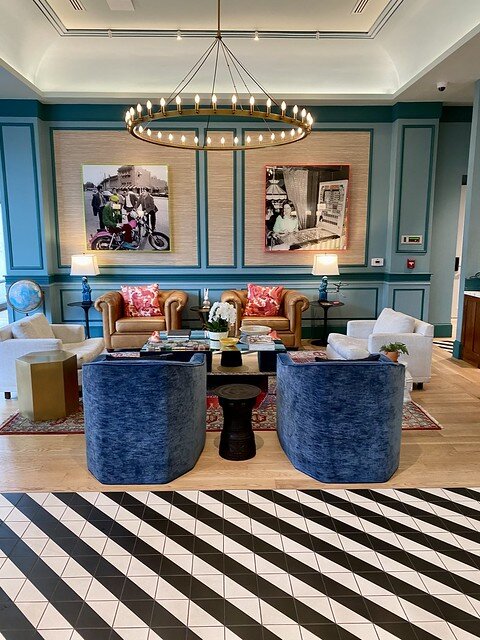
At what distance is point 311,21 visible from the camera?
19.0 feet

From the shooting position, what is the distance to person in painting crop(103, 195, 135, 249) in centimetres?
689

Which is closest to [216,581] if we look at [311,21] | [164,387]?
[164,387]

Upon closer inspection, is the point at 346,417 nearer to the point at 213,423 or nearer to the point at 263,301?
the point at 213,423

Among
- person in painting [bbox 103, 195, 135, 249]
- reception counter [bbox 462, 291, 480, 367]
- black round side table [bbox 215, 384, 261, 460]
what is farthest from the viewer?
person in painting [bbox 103, 195, 135, 249]

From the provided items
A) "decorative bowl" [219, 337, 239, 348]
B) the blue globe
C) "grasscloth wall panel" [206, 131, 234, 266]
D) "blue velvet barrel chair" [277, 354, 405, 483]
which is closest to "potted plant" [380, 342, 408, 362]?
"blue velvet barrel chair" [277, 354, 405, 483]

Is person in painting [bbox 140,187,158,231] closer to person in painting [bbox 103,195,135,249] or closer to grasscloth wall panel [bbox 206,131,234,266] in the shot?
person in painting [bbox 103,195,135,249]

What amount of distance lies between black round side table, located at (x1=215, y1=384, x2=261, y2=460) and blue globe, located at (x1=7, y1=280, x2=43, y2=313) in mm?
3677

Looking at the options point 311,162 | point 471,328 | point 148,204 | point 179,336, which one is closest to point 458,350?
point 471,328

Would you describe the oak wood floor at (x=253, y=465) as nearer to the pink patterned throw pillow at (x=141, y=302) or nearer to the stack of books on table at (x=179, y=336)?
the stack of books on table at (x=179, y=336)

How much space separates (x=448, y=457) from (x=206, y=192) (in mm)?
4649

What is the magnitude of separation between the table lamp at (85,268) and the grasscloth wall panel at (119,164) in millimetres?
405

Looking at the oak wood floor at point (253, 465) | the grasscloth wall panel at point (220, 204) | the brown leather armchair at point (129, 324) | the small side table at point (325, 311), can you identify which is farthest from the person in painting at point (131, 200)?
the oak wood floor at point (253, 465)

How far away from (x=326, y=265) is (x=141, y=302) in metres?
2.43

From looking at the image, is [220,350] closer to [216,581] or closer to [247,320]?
[247,320]
